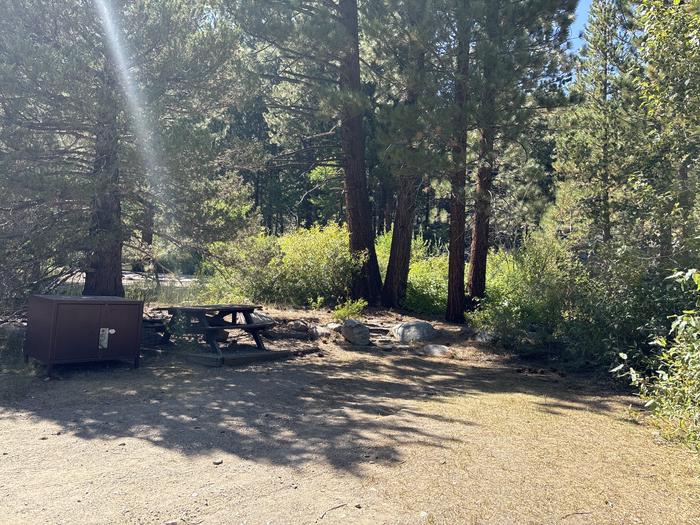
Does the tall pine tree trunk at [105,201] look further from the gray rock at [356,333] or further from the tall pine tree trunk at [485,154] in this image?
the tall pine tree trunk at [485,154]

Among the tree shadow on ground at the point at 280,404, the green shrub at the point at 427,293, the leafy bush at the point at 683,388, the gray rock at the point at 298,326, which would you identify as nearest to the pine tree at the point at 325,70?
the green shrub at the point at 427,293

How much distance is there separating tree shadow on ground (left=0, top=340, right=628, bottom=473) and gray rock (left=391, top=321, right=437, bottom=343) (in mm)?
2030

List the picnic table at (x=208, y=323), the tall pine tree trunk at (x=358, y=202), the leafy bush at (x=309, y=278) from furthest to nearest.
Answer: the tall pine tree trunk at (x=358, y=202) < the leafy bush at (x=309, y=278) < the picnic table at (x=208, y=323)

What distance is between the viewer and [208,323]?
31.0 ft

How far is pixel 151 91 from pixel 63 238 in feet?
8.98

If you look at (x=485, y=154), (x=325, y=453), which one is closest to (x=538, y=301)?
(x=485, y=154)

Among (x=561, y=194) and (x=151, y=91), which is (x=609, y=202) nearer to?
(x=561, y=194)

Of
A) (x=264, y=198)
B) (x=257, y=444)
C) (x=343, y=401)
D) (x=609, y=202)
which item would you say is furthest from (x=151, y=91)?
(x=264, y=198)

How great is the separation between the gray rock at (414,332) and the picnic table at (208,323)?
10.3ft

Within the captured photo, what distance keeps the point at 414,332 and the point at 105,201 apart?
626 cm

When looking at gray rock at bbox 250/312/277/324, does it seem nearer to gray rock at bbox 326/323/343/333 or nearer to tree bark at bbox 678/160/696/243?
gray rock at bbox 326/323/343/333

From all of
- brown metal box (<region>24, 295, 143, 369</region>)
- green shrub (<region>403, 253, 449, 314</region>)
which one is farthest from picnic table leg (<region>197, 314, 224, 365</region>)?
green shrub (<region>403, 253, 449, 314</region>)

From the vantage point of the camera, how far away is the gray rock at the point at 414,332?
1205cm

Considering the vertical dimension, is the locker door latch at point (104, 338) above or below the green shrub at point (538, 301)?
below
